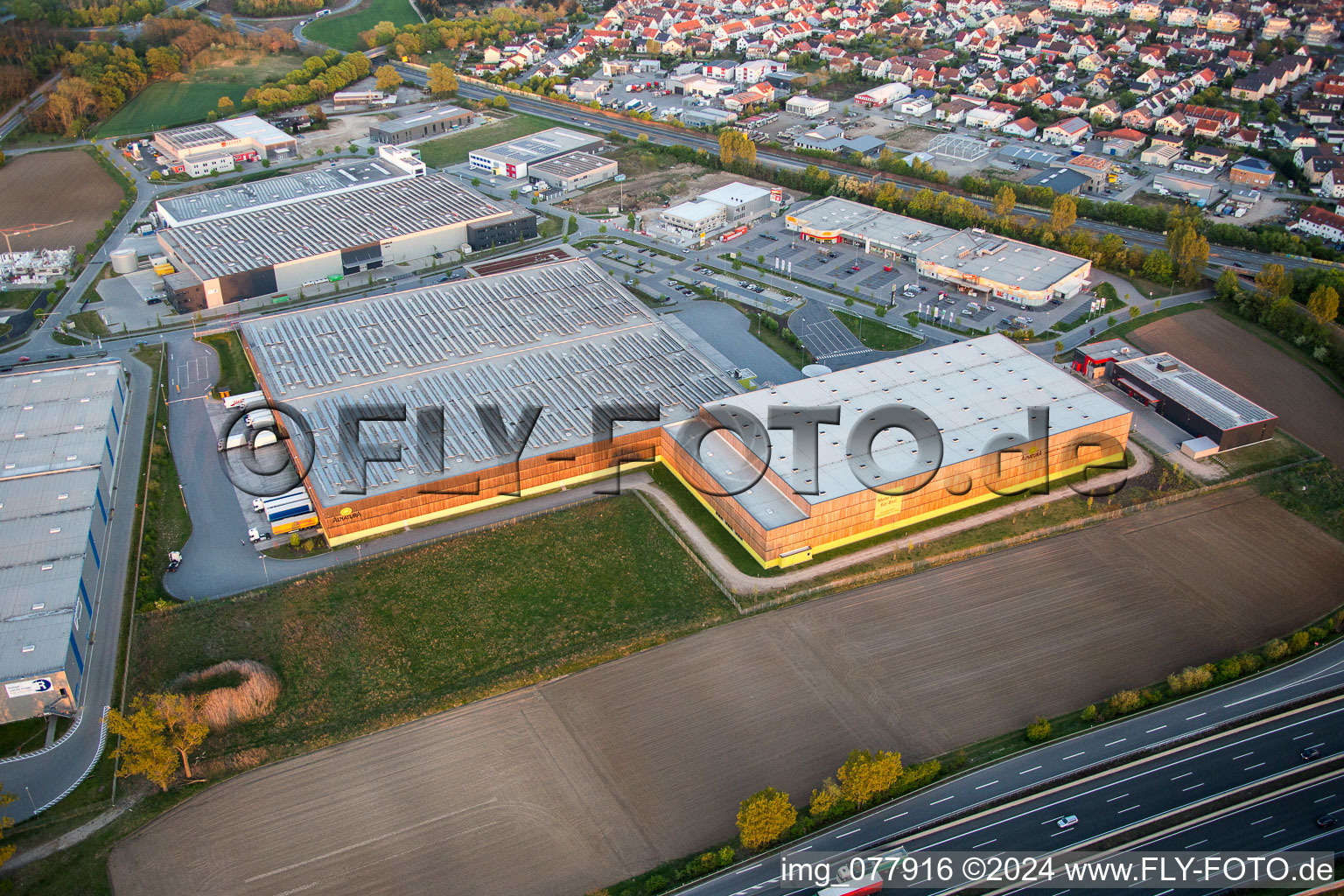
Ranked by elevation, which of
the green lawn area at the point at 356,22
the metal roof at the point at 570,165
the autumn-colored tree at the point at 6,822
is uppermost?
the green lawn area at the point at 356,22

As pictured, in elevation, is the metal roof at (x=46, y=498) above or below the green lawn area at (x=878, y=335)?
above

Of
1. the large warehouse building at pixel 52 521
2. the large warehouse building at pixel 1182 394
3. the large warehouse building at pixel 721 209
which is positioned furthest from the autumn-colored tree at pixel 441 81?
the large warehouse building at pixel 1182 394

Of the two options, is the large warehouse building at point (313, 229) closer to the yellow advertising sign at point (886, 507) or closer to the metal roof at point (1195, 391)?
the yellow advertising sign at point (886, 507)

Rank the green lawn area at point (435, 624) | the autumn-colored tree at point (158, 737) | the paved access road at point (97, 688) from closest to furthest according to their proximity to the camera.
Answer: the autumn-colored tree at point (158, 737) < the paved access road at point (97, 688) < the green lawn area at point (435, 624)

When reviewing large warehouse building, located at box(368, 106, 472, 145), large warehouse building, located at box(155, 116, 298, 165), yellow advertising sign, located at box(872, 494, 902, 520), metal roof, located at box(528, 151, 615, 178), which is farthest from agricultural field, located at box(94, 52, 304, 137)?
yellow advertising sign, located at box(872, 494, 902, 520)

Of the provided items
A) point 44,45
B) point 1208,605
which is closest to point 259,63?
point 44,45

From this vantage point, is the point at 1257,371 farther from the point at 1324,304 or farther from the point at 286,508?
the point at 286,508

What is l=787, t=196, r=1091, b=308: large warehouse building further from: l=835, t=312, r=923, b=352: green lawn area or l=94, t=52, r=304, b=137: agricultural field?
l=94, t=52, r=304, b=137: agricultural field
